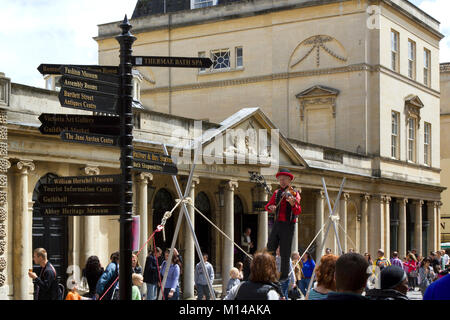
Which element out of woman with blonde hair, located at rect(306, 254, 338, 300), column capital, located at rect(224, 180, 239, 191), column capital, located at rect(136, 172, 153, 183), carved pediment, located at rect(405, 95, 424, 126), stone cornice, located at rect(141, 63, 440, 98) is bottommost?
woman with blonde hair, located at rect(306, 254, 338, 300)

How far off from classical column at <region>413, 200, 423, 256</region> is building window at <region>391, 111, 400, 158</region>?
13.8ft

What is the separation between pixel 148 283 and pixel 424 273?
11990mm

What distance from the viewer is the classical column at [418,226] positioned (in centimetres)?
4569

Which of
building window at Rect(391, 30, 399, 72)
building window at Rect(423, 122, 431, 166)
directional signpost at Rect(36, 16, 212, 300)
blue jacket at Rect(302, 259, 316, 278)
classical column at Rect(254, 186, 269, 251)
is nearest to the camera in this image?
directional signpost at Rect(36, 16, 212, 300)

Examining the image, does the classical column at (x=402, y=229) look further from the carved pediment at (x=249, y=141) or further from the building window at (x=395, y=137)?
the carved pediment at (x=249, y=141)

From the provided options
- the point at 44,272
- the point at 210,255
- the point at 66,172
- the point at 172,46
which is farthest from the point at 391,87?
the point at 44,272

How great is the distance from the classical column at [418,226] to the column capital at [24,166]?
1117 inches

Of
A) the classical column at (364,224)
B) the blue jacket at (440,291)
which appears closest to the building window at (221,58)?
the classical column at (364,224)

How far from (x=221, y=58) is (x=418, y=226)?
45.2 feet

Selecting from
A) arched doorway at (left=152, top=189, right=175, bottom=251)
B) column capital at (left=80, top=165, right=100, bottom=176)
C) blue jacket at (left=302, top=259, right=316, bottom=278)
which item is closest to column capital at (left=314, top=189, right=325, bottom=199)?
arched doorway at (left=152, top=189, right=175, bottom=251)

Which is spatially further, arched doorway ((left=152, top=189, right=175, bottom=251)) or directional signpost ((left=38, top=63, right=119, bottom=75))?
arched doorway ((left=152, top=189, right=175, bottom=251))

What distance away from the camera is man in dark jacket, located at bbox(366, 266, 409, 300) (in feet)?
20.3

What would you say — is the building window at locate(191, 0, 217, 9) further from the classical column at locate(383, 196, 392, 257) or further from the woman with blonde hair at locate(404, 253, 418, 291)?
the woman with blonde hair at locate(404, 253, 418, 291)

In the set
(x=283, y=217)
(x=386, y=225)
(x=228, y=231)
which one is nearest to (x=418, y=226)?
(x=386, y=225)
